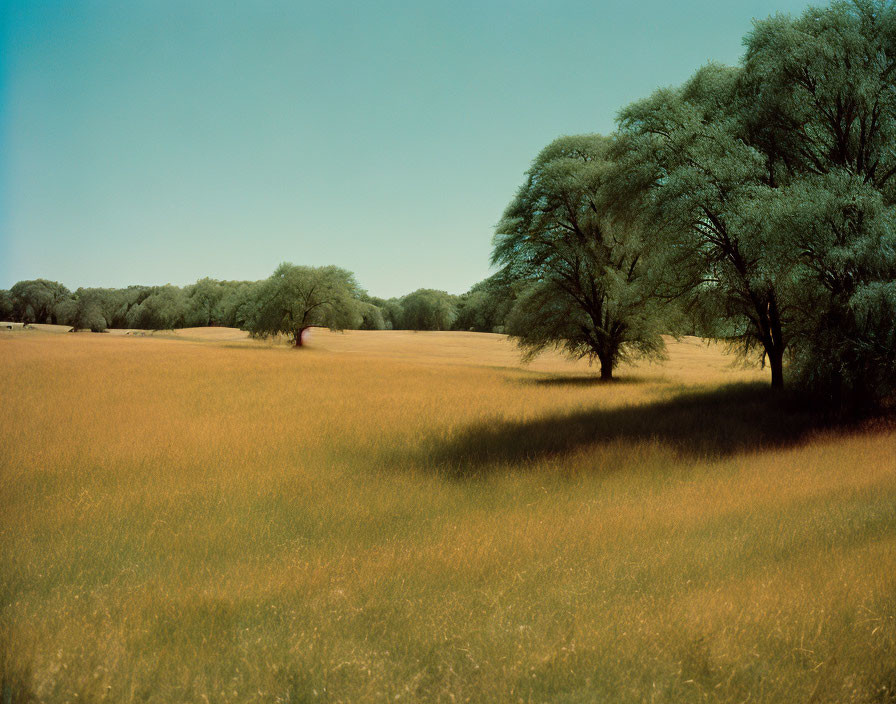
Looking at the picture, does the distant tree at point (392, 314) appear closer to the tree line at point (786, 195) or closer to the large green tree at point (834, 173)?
the tree line at point (786, 195)

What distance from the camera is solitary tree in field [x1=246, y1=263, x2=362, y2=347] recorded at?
54438 mm

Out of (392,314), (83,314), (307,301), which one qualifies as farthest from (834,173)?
(392,314)

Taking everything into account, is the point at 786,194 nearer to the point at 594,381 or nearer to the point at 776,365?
the point at 776,365

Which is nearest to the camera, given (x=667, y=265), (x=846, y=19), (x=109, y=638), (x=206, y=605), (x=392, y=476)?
(x=109, y=638)

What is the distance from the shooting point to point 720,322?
17.2m

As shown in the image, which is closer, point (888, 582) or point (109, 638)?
point (109, 638)

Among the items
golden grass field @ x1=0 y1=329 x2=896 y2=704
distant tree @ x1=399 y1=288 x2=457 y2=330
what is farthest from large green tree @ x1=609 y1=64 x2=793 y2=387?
distant tree @ x1=399 y1=288 x2=457 y2=330

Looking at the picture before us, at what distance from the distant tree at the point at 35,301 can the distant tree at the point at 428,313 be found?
6987 cm

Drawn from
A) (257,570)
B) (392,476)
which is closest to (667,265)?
(392,476)

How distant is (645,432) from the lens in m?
12.6

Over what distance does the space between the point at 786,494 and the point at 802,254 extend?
22.4 feet

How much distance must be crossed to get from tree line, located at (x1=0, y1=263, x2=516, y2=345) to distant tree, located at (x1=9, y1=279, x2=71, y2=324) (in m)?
0.14

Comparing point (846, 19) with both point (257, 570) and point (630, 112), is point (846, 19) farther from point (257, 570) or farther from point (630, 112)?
point (257, 570)

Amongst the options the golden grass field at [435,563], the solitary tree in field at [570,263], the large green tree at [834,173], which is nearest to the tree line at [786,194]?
the large green tree at [834,173]
